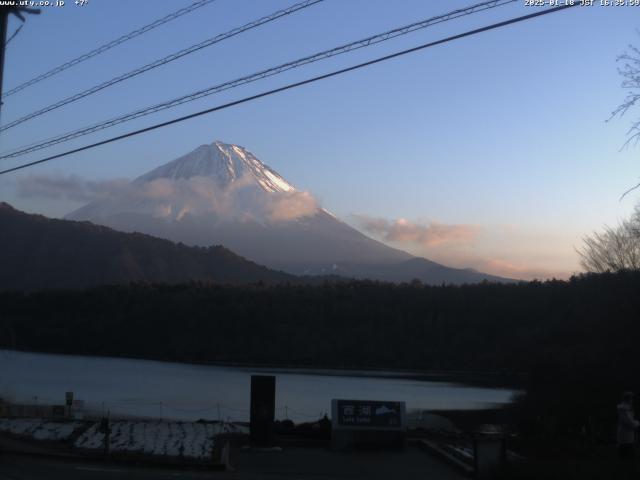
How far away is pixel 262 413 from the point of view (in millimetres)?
19875

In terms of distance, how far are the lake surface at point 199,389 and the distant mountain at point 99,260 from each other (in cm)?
5091

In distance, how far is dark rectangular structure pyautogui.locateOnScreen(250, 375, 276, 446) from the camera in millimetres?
19797

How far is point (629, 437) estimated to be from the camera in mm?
14281

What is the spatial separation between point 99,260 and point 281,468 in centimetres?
13610

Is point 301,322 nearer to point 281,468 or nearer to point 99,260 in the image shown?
point 99,260

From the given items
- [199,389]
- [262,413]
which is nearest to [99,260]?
[199,389]

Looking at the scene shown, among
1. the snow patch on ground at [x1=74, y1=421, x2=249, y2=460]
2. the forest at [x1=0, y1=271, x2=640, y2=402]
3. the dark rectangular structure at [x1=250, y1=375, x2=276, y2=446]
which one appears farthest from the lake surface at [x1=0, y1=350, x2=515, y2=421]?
the dark rectangular structure at [x1=250, y1=375, x2=276, y2=446]

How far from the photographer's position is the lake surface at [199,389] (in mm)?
49312

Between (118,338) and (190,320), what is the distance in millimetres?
9596

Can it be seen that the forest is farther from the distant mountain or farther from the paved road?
the paved road

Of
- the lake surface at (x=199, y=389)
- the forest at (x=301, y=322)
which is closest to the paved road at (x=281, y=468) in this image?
the lake surface at (x=199, y=389)

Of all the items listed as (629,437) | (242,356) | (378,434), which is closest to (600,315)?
(378,434)

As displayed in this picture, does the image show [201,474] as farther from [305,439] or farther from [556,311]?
[556,311]

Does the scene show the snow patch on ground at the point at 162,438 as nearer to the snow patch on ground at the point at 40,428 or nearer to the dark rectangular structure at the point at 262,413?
the snow patch on ground at the point at 40,428
